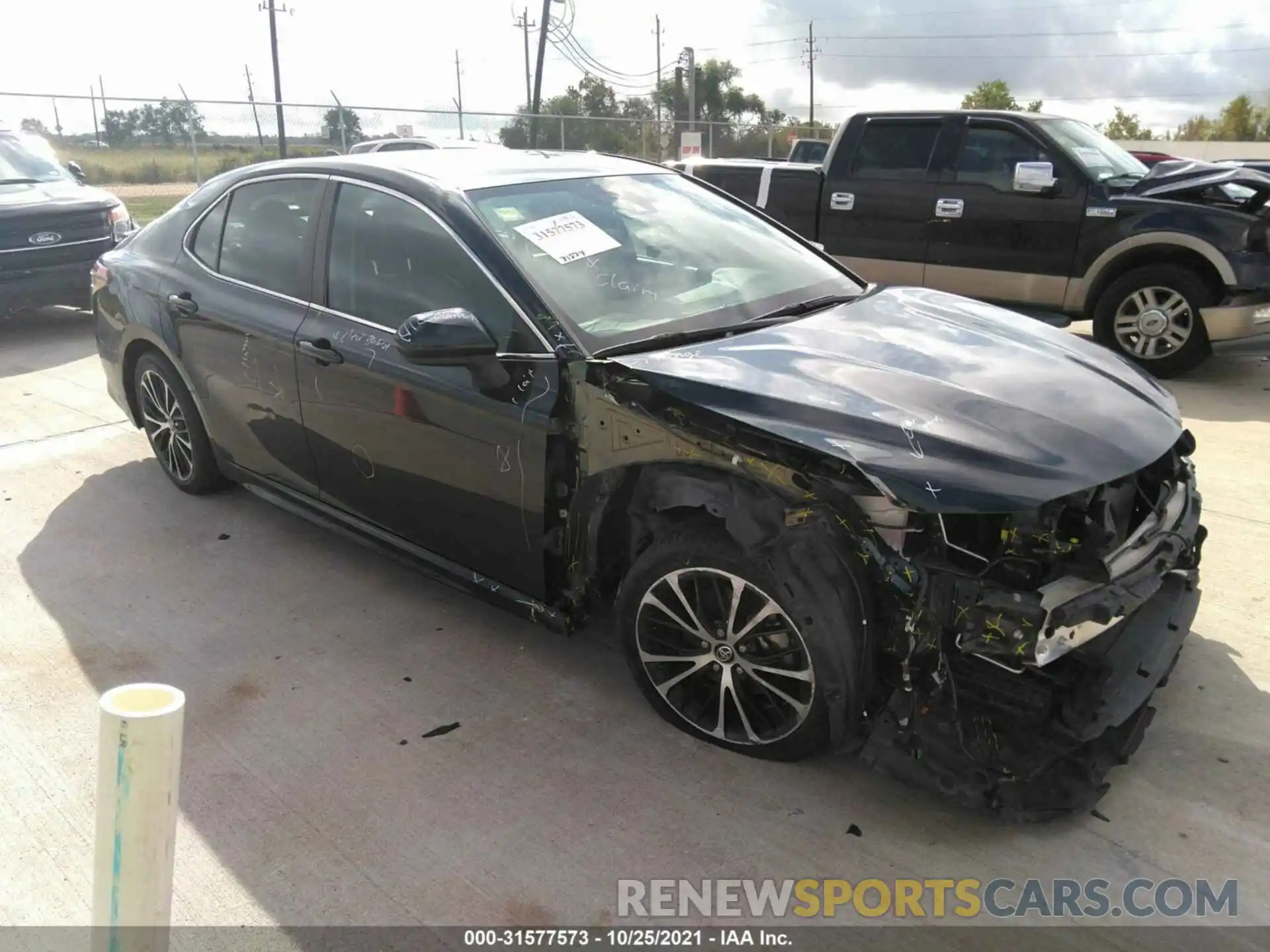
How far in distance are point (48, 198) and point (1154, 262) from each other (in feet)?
31.3

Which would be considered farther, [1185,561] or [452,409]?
[452,409]

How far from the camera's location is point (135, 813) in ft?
5.17

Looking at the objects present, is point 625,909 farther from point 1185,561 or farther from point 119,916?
point 1185,561

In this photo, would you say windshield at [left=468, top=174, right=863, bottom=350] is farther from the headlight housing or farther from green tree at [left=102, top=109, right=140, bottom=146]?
green tree at [left=102, top=109, right=140, bottom=146]

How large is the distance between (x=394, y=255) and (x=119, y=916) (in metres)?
2.54

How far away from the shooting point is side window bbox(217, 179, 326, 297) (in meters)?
4.01

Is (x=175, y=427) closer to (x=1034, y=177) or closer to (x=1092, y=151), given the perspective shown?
(x=1034, y=177)

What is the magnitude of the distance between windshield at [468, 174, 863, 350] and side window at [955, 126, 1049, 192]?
4.21 meters

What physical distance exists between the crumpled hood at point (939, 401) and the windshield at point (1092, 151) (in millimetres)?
4748

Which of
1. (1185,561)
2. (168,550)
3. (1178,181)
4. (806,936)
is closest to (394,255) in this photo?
(168,550)

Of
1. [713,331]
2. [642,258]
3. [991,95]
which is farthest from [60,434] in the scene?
[991,95]

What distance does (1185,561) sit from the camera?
121 inches

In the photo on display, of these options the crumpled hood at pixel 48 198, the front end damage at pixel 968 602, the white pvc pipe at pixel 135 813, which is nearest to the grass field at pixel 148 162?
the crumpled hood at pixel 48 198

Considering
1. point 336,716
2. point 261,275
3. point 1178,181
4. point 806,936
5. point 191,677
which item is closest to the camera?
point 806,936
